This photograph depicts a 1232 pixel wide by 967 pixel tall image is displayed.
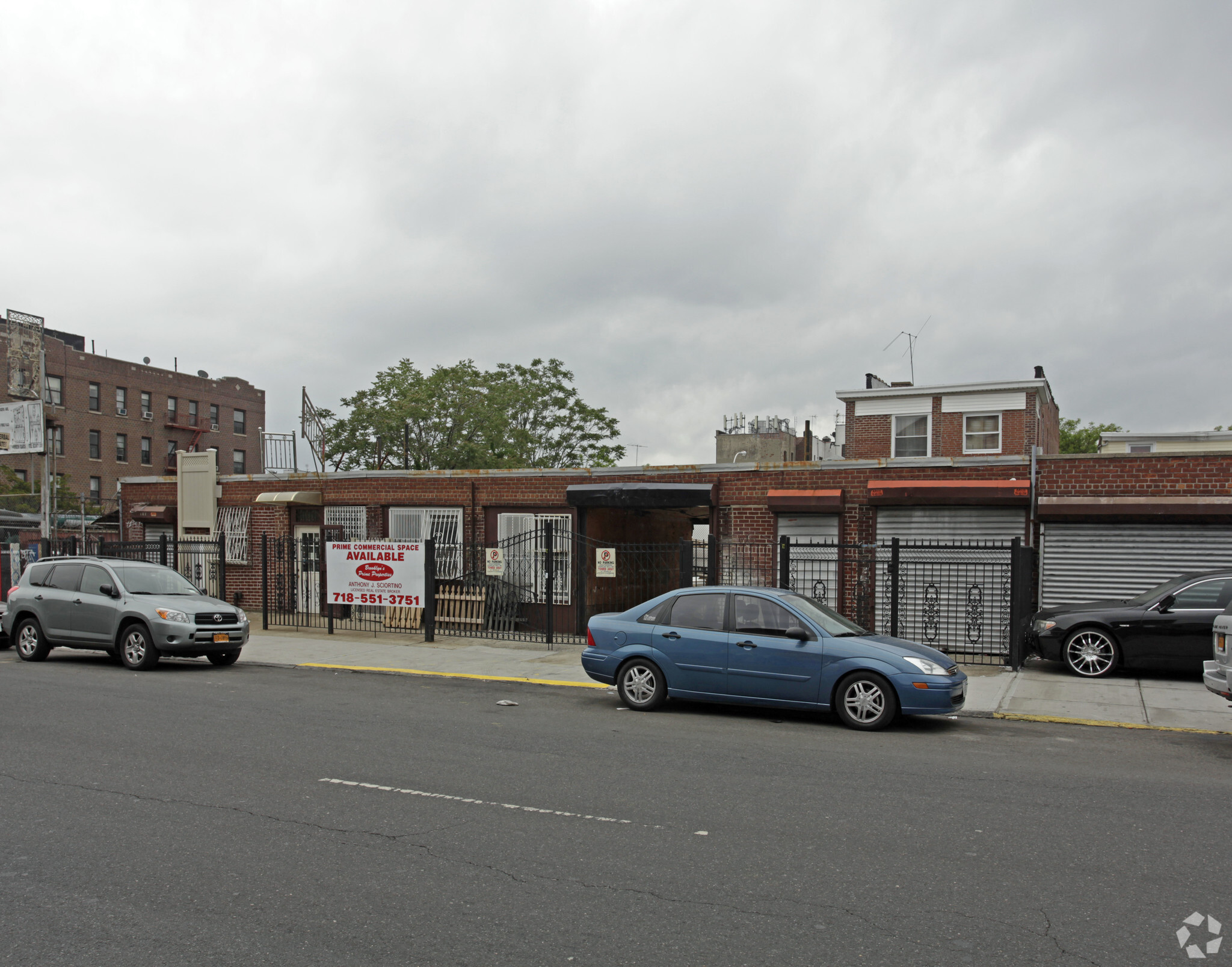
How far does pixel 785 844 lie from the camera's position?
576 centimetres

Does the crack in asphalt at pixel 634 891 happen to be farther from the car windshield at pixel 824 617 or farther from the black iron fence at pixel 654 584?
the black iron fence at pixel 654 584

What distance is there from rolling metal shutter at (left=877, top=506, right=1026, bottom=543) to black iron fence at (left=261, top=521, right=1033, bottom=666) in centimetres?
56

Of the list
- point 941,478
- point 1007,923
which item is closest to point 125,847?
point 1007,923

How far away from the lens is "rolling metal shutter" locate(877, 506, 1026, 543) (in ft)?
52.9

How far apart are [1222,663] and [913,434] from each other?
20.3 metres

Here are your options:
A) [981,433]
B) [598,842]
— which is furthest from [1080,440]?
[598,842]

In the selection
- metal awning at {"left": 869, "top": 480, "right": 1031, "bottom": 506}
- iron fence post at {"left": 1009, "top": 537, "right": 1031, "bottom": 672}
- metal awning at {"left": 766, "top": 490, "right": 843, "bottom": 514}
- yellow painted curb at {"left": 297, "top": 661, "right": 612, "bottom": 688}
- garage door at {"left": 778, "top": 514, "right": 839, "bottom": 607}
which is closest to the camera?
yellow painted curb at {"left": 297, "top": 661, "right": 612, "bottom": 688}

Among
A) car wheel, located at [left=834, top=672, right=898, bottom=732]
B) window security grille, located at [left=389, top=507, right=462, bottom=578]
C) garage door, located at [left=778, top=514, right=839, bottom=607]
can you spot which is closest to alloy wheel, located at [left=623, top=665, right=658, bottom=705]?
car wheel, located at [left=834, top=672, right=898, bottom=732]

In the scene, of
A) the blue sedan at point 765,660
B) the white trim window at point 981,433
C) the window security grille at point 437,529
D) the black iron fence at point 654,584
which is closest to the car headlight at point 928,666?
the blue sedan at point 765,660

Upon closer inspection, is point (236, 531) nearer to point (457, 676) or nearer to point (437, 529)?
point (437, 529)

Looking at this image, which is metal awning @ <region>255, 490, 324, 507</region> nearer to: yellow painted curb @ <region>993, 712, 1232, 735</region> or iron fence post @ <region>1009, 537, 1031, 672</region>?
iron fence post @ <region>1009, 537, 1031, 672</region>

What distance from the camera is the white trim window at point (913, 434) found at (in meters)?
28.4

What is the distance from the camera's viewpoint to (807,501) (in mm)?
16969

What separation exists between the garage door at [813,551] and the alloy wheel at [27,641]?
12.8 m
